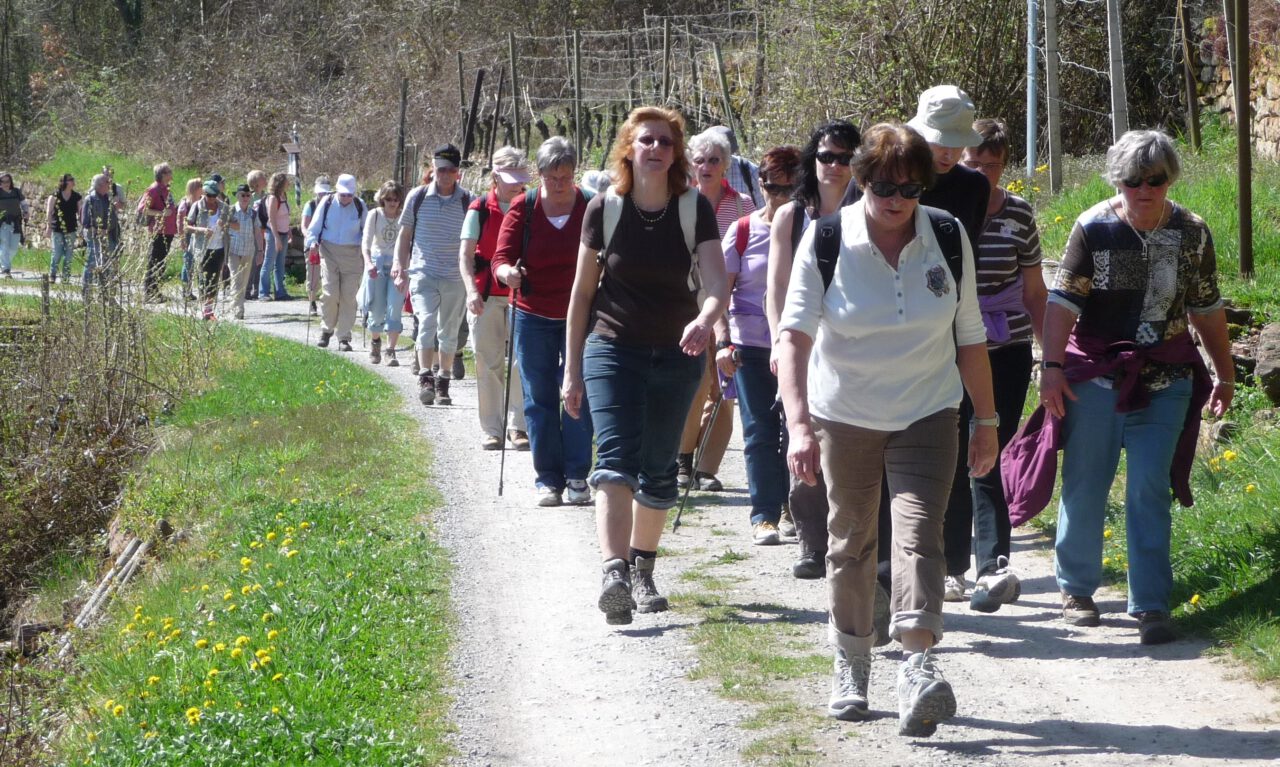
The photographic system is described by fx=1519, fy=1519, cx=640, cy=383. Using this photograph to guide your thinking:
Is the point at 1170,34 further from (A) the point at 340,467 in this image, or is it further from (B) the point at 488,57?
(B) the point at 488,57

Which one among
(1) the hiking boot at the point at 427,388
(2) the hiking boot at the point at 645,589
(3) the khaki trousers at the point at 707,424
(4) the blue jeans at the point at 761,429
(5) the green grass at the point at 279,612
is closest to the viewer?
(5) the green grass at the point at 279,612

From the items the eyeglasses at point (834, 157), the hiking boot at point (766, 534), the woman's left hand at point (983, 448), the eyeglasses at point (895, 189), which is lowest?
the hiking boot at point (766, 534)

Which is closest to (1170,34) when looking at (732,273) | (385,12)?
(732,273)

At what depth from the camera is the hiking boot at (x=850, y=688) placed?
4.68 m

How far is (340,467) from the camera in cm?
970

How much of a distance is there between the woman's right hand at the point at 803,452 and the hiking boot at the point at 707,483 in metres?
4.37

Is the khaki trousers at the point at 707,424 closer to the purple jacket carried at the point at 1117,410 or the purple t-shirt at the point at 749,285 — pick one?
the purple t-shirt at the point at 749,285

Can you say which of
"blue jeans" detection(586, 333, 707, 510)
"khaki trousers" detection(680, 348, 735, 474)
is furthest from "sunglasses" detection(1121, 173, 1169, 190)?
"khaki trousers" detection(680, 348, 735, 474)

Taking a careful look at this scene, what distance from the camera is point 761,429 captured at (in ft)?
23.4

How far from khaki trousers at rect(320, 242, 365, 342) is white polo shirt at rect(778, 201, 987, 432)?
11.2 metres

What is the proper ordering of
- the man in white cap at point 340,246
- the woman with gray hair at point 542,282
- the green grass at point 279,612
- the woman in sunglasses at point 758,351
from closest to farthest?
the green grass at point 279,612, the woman in sunglasses at point 758,351, the woman with gray hair at point 542,282, the man in white cap at point 340,246

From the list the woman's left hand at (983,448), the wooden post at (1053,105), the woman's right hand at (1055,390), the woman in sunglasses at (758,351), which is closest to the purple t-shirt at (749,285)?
the woman in sunglasses at (758,351)

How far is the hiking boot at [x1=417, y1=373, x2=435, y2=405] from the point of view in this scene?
480 inches

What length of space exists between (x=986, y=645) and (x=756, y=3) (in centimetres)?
1552
